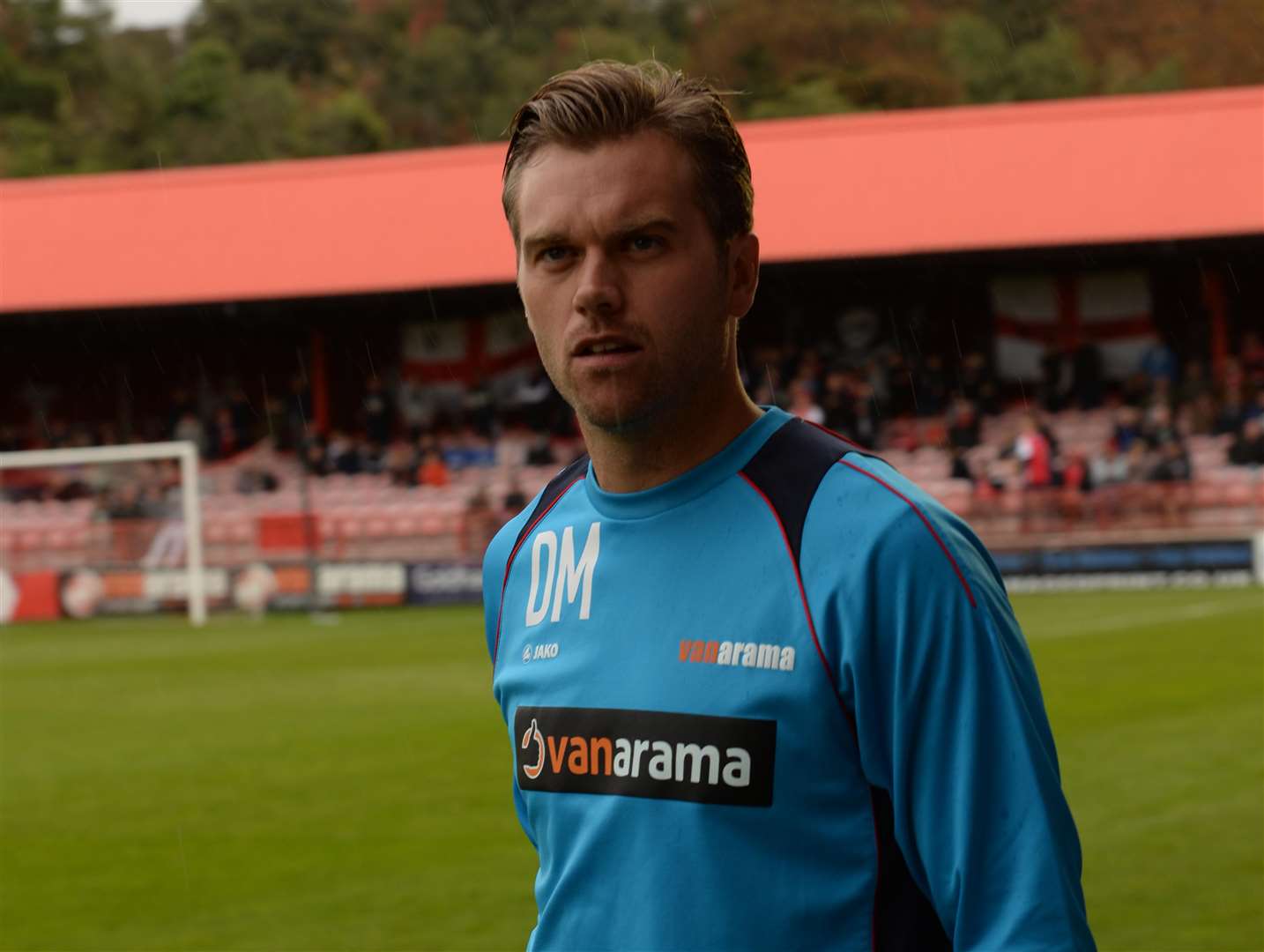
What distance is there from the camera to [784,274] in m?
27.9

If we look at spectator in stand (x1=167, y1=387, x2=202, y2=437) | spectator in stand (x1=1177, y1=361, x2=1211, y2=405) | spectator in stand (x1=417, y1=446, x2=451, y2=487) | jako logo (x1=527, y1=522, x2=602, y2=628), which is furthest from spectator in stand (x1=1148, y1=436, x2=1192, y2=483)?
jako logo (x1=527, y1=522, x2=602, y2=628)

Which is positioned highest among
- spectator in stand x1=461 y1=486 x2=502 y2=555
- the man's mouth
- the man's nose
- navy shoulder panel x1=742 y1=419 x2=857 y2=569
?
the man's nose

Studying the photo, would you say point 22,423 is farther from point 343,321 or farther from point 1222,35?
point 1222,35

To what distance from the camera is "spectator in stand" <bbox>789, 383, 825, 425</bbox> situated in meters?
25.8

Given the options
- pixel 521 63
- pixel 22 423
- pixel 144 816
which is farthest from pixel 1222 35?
pixel 144 816

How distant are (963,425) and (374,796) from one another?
17.3 metres

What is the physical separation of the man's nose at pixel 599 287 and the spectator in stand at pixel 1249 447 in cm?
2253

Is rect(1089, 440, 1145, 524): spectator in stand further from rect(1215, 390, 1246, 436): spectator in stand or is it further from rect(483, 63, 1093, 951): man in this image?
rect(483, 63, 1093, 951): man

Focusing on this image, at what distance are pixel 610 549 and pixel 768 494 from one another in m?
0.25

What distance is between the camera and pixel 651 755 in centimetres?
210

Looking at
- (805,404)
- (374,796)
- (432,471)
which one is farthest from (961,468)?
(374,796)

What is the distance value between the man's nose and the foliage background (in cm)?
5906

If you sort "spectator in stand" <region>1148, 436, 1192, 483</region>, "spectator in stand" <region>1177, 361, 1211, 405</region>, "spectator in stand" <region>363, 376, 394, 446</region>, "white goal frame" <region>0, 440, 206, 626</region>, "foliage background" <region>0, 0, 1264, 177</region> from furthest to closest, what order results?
"foliage background" <region>0, 0, 1264, 177</region> → "spectator in stand" <region>363, 376, 394, 446</region> → "spectator in stand" <region>1177, 361, 1211, 405</region> → "white goal frame" <region>0, 440, 206, 626</region> → "spectator in stand" <region>1148, 436, 1192, 483</region>

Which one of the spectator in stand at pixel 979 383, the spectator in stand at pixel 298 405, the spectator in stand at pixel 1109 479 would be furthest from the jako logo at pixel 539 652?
the spectator in stand at pixel 298 405
